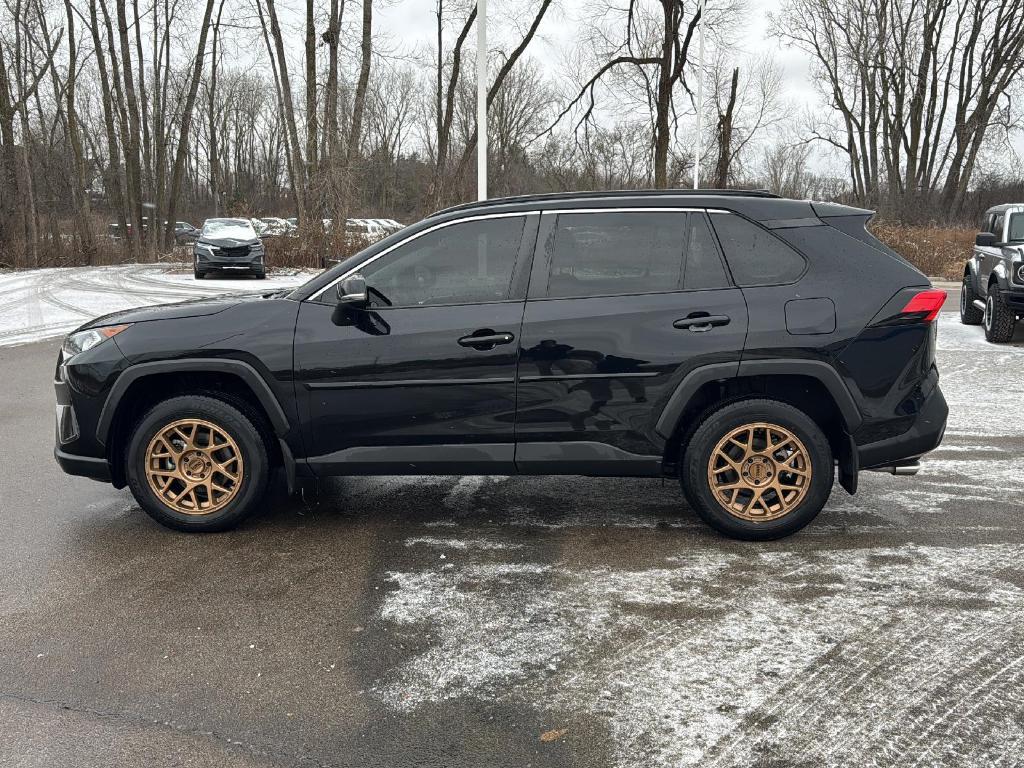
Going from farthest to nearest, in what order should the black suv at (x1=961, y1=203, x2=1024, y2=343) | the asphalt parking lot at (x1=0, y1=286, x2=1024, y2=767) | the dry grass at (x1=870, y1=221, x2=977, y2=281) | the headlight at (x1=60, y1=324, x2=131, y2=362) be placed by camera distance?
1. the dry grass at (x1=870, y1=221, x2=977, y2=281)
2. the black suv at (x1=961, y1=203, x2=1024, y2=343)
3. the headlight at (x1=60, y1=324, x2=131, y2=362)
4. the asphalt parking lot at (x1=0, y1=286, x2=1024, y2=767)

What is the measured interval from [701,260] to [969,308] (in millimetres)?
11304

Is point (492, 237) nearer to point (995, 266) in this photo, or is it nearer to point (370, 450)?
point (370, 450)

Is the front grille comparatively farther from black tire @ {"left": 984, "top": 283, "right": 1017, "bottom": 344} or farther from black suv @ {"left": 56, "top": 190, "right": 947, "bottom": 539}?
black suv @ {"left": 56, "top": 190, "right": 947, "bottom": 539}

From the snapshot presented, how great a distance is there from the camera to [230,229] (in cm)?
2456

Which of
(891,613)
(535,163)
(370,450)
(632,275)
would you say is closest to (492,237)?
(632,275)

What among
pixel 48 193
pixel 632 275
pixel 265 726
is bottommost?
pixel 265 726

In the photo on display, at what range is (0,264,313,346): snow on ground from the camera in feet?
48.5

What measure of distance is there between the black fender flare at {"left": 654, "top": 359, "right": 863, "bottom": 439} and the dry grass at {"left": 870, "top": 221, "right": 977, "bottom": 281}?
2218 cm

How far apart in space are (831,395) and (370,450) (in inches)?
95.8

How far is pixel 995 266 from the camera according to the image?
11867 millimetres

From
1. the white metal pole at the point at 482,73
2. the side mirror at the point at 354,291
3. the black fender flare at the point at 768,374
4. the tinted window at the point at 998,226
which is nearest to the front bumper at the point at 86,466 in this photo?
the side mirror at the point at 354,291

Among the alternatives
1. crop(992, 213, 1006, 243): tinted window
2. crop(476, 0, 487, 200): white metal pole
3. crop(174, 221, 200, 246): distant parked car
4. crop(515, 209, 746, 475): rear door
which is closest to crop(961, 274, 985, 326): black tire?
crop(992, 213, 1006, 243): tinted window

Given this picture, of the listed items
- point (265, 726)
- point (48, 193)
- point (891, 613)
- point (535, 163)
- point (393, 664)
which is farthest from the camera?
point (535, 163)

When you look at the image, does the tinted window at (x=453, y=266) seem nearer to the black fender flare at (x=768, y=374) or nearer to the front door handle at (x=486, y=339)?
the front door handle at (x=486, y=339)
